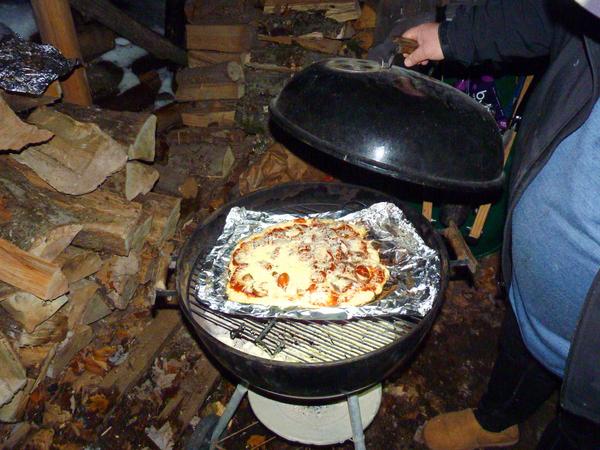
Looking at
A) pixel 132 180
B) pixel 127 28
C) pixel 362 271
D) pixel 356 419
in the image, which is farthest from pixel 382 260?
pixel 127 28

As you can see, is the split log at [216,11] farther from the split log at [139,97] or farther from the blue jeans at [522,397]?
the blue jeans at [522,397]

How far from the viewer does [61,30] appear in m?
2.66

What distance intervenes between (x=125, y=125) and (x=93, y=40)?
225cm

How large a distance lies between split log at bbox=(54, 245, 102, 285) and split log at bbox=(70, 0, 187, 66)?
6.19ft

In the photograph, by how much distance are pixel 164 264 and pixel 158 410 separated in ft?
4.13

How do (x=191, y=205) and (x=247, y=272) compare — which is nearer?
(x=247, y=272)

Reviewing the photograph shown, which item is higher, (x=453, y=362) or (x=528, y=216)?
(x=528, y=216)

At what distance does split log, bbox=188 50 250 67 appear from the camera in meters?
3.73

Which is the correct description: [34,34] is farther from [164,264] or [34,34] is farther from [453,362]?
[453,362]

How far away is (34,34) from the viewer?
4.22 metres

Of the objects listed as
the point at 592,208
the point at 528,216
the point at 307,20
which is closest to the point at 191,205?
the point at 307,20

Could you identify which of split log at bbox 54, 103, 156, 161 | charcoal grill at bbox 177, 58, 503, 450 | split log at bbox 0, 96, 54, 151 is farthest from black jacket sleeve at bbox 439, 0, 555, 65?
split log at bbox 0, 96, 54, 151

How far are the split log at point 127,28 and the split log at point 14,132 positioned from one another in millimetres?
1541

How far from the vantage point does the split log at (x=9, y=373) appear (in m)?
2.28
